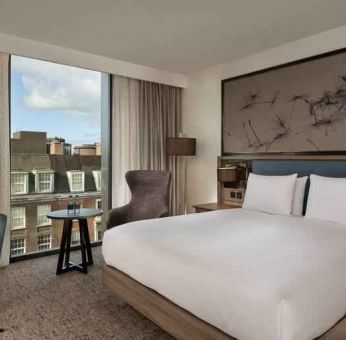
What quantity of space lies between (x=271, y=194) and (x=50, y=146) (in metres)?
2.85

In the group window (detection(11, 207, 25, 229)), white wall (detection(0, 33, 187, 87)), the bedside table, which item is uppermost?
white wall (detection(0, 33, 187, 87))

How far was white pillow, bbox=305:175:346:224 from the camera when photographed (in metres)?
2.72

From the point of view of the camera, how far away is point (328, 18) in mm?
3068

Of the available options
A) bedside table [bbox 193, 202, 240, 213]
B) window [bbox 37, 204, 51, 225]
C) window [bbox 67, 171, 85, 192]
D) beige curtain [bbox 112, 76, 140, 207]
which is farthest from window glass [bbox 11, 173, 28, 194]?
bedside table [bbox 193, 202, 240, 213]

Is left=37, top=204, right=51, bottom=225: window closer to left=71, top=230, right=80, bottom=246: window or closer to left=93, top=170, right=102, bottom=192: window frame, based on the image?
left=71, top=230, right=80, bottom=246: window

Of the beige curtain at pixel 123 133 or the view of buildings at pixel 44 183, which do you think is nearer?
the view of buildings at pixel 44 183

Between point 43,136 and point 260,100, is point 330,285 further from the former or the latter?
point 43,136

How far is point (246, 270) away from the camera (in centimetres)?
159

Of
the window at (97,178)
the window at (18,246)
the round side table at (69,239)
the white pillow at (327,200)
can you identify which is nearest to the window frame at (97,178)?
the window at (97,178)

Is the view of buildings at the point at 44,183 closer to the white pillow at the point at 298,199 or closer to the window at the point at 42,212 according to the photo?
the window at the point at 42,212

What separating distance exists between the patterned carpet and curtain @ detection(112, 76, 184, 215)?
159 centimetres

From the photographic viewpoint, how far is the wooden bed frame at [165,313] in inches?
64.0

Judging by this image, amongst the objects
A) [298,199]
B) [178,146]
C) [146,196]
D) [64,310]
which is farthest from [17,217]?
[298,199]

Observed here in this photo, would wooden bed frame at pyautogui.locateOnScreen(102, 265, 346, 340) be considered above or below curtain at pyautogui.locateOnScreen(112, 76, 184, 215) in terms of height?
below
